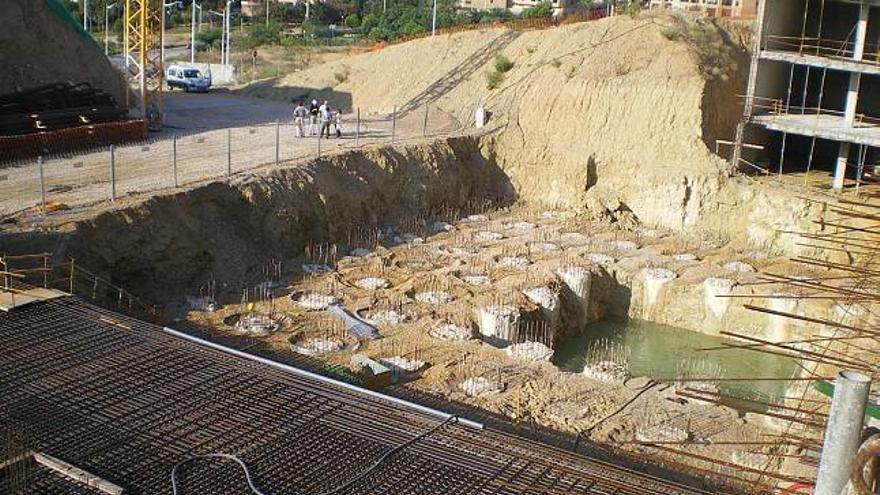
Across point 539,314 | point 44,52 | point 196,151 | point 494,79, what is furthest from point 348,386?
point 494,79

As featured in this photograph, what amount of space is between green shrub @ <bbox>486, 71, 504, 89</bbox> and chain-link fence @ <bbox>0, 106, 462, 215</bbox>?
2.11 m

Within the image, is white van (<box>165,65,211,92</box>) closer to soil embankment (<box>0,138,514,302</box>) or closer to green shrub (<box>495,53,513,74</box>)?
green shrub (<box>495,53,513,74</box>)

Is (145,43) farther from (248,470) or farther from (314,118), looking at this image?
(248,470)

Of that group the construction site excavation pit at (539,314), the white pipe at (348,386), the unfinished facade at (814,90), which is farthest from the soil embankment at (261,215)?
the unfinished facade at (814,90)

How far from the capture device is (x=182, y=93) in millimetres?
39562

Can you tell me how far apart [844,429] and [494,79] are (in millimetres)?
29042

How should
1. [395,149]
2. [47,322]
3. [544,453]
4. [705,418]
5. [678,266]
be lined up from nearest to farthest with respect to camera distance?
[544,453] < [47,322] < [705,418] < [678,266] < [395,149]

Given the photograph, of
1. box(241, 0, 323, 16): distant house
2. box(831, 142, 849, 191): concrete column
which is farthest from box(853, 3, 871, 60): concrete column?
box(241, 0, 323, 16): distant house

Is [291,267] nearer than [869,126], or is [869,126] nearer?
[291,267]

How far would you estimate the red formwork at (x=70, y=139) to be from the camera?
23.3 m

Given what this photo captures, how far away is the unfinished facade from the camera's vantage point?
27781 mm

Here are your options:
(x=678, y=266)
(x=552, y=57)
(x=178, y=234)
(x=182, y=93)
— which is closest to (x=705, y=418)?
(x=678, y=266)

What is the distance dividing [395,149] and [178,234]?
9.13m

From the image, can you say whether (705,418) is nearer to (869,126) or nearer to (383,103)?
(869,126)
